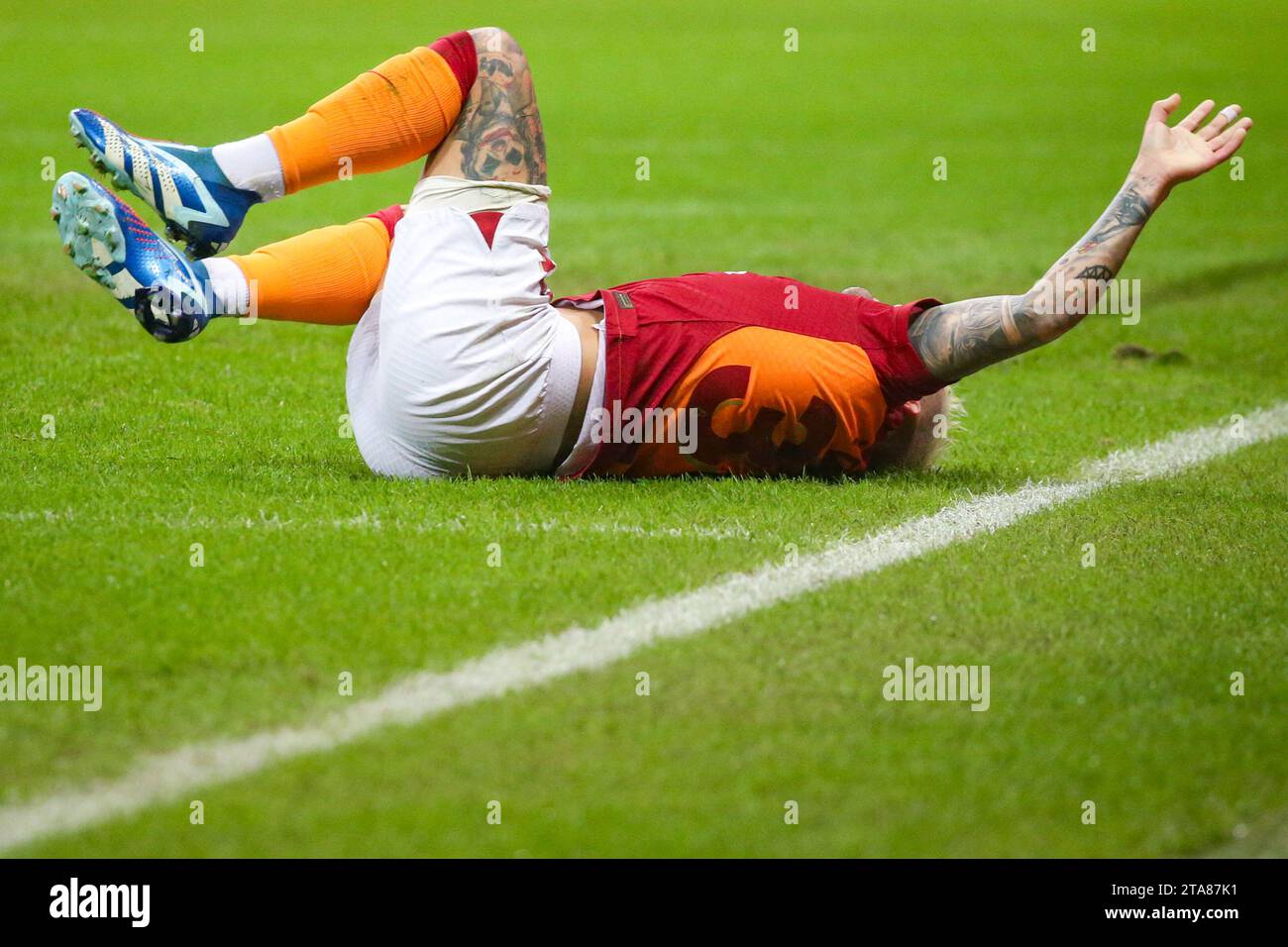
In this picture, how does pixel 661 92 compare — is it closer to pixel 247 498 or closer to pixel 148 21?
pixel 148 21

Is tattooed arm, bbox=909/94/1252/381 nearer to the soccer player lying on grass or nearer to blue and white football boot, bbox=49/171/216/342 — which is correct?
the soccer player lying on grass

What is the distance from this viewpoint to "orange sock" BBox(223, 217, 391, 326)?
16.1 feet

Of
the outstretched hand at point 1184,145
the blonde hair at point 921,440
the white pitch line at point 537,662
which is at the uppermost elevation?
the outstretched hand at point 1184,145

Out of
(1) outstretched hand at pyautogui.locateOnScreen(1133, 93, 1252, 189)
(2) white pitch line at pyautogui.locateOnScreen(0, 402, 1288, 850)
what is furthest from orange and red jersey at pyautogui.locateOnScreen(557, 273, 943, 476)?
(1) outstretched hand at pyautogui.locateOnScreen(1133, 93, 1252, 189)

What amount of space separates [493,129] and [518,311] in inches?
22.0

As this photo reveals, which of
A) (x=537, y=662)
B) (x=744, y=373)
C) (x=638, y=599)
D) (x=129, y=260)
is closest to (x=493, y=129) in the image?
(x=744, y=373)

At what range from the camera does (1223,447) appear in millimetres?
6156

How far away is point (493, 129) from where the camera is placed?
196 inches

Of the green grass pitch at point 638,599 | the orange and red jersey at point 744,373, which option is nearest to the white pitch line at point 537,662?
the green grass pitch at point 638,599

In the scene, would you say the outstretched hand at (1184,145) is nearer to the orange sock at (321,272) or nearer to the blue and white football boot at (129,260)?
the orange sock at (321,272)

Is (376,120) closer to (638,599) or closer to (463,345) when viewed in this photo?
(463,345)

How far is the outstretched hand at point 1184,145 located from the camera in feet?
16.6

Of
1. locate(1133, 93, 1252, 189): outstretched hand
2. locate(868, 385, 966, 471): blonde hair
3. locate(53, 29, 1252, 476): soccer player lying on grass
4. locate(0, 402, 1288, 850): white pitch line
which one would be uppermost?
locate(1133, 93, 1252, 189): outstretched hand

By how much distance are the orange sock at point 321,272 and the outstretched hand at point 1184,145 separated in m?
2.35
